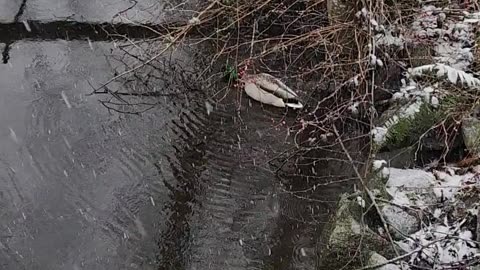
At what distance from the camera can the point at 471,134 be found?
5.37 metres

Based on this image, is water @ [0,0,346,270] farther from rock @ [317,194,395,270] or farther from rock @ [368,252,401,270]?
rock @ [368,252,401,270]

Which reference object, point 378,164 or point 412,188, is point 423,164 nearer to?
point 412,188

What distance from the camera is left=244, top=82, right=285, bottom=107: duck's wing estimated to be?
6.75 meters

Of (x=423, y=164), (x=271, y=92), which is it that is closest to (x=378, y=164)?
(x=423, y=164)

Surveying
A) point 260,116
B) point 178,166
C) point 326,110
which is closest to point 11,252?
point 178,166

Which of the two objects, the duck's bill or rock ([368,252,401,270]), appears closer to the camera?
rock ([368,252,401,270])

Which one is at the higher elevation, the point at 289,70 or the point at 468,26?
the point at 468,26

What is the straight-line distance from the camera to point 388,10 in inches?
234

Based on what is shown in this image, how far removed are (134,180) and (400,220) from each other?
7.87 feet

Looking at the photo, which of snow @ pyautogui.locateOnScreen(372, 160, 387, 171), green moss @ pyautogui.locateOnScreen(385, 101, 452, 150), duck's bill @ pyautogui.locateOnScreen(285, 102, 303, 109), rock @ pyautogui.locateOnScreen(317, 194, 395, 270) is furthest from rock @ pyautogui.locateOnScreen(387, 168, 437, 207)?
duck's bill @ pyautogui.locateOnScreen(285, 102, 303, 109)

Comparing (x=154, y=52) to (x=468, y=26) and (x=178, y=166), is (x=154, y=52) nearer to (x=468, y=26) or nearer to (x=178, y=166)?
(x=178, y=166)

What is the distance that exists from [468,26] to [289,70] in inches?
77.3

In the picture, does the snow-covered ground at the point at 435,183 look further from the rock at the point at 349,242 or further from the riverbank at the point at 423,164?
the rock at the point at 349,242

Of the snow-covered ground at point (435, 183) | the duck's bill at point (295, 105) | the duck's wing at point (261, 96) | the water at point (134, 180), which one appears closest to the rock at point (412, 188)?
the snow-covered ground at point (435, 183)
